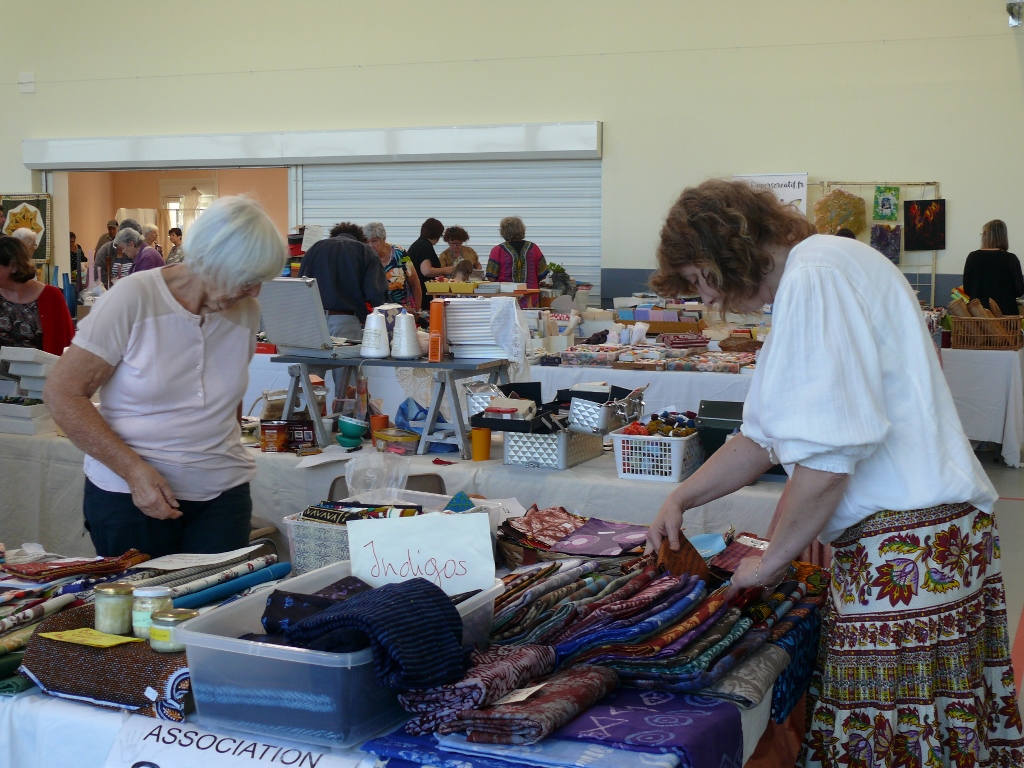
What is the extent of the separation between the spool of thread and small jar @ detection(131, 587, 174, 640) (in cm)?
192

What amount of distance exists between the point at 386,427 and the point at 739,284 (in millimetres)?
2165

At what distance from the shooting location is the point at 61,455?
348 centimetres

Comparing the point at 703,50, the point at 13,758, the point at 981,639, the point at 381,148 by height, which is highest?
the point at 703,50

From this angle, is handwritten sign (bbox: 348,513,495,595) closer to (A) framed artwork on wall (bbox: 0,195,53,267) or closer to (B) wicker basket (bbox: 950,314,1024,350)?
(B) wicker basket (bbox: 950,314,1024,350)

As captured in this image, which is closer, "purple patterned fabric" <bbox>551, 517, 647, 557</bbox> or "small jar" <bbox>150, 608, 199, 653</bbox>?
"small jar" <bbox>150, 608, 199, 653</bbox>

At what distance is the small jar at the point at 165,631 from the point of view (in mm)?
1301

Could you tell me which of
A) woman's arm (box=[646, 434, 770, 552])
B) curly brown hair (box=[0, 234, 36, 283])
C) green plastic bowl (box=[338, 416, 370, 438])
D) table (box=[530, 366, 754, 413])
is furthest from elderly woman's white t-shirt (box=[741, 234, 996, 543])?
curly brown hair (box=[0, 234, 36, 283])

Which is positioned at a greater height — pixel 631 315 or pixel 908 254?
pixel 908 254

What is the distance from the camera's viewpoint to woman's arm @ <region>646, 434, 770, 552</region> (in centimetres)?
167

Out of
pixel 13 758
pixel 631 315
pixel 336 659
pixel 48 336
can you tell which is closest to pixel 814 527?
pixel 336 659

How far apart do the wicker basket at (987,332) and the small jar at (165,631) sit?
20.1 ft

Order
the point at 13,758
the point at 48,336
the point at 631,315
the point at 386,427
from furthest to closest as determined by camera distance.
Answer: the point at 631,315
the point at 48,336
the point at 386,427
the point at 13,758

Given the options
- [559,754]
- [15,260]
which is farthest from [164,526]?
[15,260]

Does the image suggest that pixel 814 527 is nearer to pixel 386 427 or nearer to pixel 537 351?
pixel 386 427
